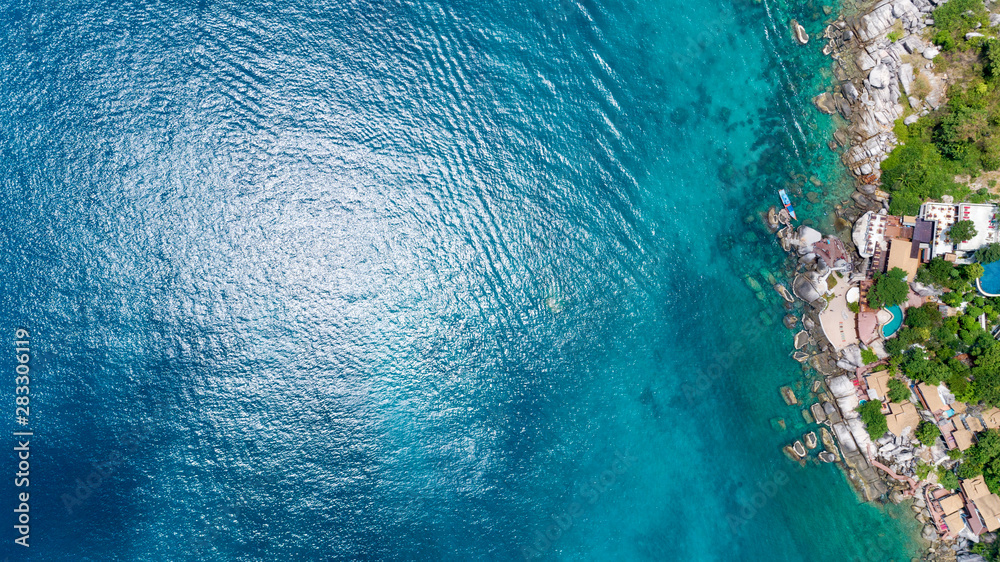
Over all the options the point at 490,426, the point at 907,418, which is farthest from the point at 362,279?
the point at 907,418

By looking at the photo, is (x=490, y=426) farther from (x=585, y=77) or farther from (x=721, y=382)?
(x=585, y=77)

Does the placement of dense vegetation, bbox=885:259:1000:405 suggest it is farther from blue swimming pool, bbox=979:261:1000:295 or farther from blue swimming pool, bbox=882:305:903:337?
blue swimming pool, bbox=979:261:1000:295

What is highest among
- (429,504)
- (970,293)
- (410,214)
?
(410,214)

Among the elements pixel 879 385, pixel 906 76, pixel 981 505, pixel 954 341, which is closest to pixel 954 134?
pixel 906 76

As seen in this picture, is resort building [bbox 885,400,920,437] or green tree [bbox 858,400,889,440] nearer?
green tree [bbox 858,400,889,440]

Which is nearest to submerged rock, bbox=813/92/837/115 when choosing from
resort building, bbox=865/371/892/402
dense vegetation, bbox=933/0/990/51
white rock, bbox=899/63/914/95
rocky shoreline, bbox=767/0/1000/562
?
rocky shoreline, bbox=767/0/1000/562
